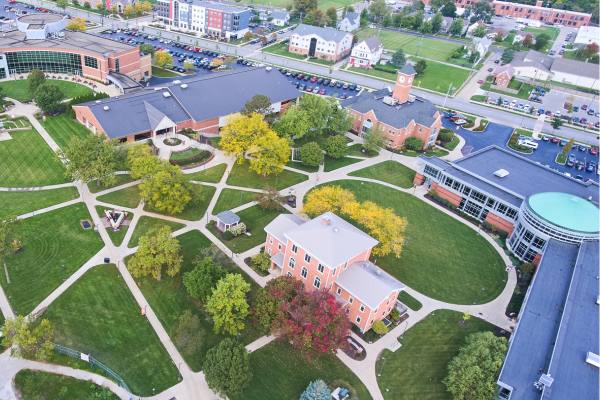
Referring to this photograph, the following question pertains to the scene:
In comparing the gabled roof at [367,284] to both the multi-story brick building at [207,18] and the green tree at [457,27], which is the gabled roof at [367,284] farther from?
the green tree at [457,27]

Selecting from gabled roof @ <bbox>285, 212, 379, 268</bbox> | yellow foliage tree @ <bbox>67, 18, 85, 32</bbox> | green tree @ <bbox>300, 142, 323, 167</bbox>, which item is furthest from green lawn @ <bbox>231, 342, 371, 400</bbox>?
yellow foliage tree @ <bbox>67, 18, 85, 32</bbox>

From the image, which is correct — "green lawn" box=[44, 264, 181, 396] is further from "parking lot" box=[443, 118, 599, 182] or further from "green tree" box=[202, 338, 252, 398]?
"parking lot" box=[443, 118, 599, 182]

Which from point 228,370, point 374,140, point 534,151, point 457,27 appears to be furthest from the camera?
point 457,27

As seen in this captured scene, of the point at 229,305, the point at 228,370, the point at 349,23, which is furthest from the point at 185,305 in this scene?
the point at 349,23

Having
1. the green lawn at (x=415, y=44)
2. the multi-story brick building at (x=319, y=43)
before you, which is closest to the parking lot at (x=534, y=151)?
the multi-story brick building at (x=319, y=43)

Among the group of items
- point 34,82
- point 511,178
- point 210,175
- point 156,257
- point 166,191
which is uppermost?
point 511,178

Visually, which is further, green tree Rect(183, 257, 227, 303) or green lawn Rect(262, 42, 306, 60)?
green lawn Rect(262, 42, 306, 60)

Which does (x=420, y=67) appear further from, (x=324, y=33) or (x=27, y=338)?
(x=27, y=338)
